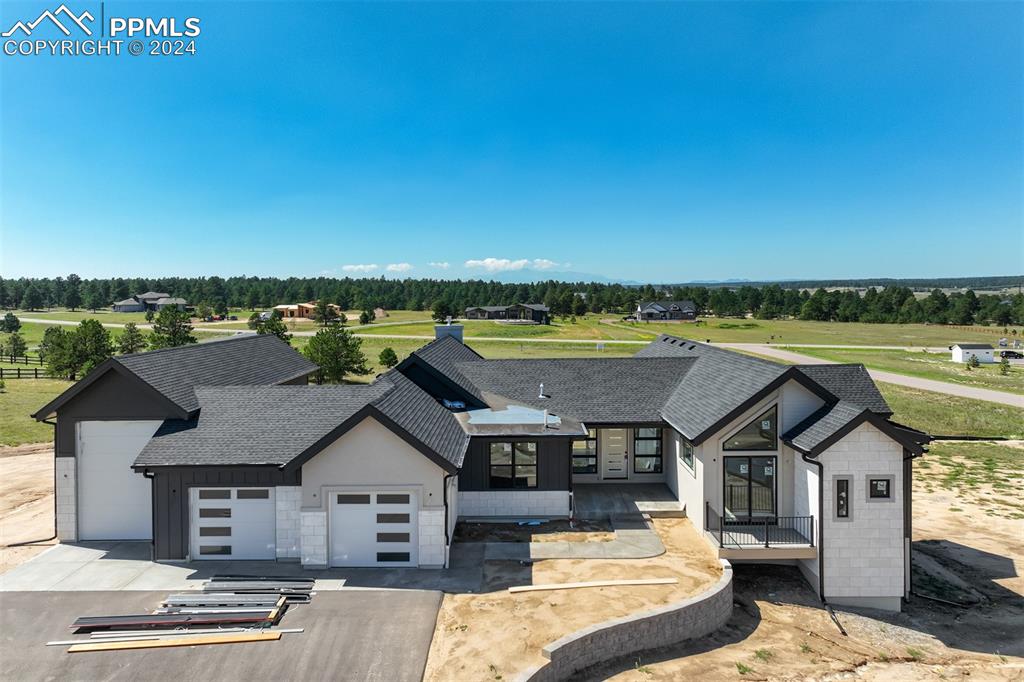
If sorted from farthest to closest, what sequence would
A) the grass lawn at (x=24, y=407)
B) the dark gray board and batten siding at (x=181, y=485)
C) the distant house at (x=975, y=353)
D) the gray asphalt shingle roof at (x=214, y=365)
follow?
the distant house at (x=975, y=353) → the grass lawn at (x=24, y=407) → the gray asphalt shingle roof at (x=214, y=365) → the dark gray board and batten siding at (x=181, y=485)

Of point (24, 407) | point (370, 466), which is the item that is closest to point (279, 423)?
point (370, 466)

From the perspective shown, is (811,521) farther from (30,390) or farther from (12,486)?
(30,390)

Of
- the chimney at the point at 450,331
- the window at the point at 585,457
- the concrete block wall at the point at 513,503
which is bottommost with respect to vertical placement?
the concrete block wall at the point at 513,503

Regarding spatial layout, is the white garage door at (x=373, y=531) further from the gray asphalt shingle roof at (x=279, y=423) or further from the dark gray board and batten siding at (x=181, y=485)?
the gray asphalt shingle roof at (x=279, y=423)

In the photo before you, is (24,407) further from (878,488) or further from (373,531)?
(878,488)

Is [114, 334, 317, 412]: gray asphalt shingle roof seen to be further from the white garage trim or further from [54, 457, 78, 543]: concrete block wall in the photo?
the white garage trim

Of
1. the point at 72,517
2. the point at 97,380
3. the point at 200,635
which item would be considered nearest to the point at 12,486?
the point at 72,517

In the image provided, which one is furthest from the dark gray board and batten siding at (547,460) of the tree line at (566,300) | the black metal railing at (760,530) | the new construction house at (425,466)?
the tree line at (566,300)
